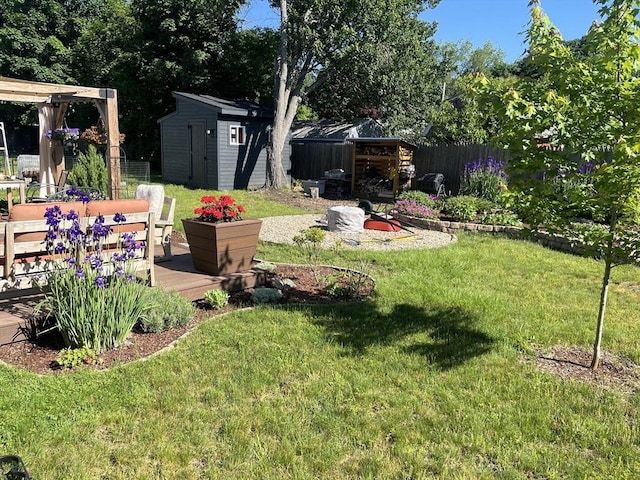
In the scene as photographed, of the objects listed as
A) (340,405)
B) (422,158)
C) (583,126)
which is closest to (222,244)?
(340,405)

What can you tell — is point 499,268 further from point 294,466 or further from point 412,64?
point 412,64

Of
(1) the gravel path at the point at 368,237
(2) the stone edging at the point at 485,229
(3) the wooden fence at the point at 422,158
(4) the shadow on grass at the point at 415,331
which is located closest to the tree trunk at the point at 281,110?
(3) the wooden fence at the point at 422,158

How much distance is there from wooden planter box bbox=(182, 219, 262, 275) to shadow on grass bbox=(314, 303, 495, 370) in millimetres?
1349

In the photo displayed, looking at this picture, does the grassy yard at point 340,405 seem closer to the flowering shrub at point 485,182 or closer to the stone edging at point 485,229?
the stone edging at point 485,229

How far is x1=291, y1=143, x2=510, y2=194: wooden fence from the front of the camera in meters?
14.6

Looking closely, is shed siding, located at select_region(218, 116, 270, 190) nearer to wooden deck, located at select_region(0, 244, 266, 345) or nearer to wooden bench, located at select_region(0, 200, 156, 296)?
wooden deck, located at select_region(0, 244, 266, 345)

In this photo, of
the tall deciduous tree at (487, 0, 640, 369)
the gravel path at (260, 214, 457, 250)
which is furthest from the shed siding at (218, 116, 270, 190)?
the tall deciduous tree at (487, 0, 640, 369)

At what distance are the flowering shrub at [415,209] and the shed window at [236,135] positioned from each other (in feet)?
25.2

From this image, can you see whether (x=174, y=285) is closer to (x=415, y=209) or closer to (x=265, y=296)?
(x=265, y=296)

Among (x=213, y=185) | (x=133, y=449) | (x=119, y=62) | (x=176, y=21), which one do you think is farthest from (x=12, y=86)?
(x=119, y=62)

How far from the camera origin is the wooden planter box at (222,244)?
5.35 metres

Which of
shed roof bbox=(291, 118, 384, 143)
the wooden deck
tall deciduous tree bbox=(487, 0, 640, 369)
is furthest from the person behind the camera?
shed roof bbox=(291, 118, 384, 143)

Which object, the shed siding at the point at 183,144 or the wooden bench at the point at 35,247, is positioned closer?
the wooden bench at the point at 35,247

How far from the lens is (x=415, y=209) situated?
10.8 metres
